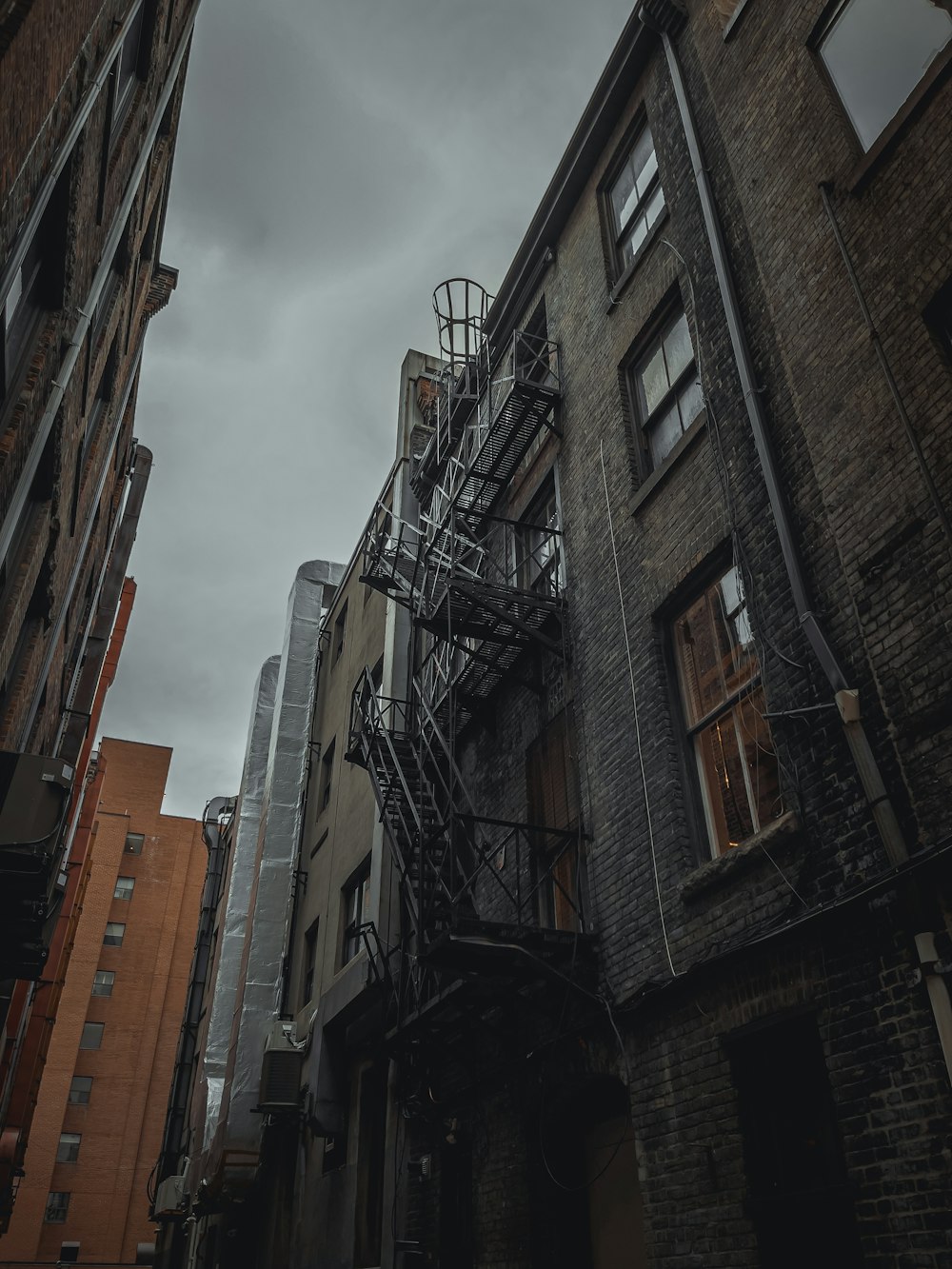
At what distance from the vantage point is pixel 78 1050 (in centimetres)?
4869

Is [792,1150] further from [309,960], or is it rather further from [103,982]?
[103,982]

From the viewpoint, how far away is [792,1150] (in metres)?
6.00

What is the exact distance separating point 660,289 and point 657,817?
A: 5.78 meters

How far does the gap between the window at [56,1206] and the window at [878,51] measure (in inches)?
2096

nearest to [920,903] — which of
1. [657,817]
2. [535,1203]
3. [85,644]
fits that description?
[657,817]

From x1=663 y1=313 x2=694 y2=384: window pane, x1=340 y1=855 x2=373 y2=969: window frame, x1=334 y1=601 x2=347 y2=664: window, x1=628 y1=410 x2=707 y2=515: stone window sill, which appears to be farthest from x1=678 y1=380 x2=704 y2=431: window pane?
x1=334 y1=601 x2=347 y2=664: window

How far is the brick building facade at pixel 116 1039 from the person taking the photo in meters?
44.5

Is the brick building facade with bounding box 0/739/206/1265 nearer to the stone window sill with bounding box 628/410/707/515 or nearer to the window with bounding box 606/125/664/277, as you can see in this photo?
the window with bounding box 606/125/664/277

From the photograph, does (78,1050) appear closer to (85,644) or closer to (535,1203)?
(85,644)

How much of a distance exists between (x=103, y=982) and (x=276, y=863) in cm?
3706

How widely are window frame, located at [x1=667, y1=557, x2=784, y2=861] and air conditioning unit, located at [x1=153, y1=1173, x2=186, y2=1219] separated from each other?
21919mm

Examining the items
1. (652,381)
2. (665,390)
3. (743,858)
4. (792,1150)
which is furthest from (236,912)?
(792,1150)

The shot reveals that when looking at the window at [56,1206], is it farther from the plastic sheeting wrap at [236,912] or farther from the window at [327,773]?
the window at [327,773]

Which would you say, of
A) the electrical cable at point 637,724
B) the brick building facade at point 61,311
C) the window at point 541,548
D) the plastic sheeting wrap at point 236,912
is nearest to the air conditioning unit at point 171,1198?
the plastic sheeting wrap at point 236,912
